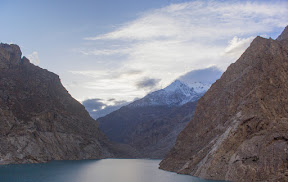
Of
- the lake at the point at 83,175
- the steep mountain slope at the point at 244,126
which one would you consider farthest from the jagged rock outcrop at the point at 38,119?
the steep mountain slope at the point at 244,126

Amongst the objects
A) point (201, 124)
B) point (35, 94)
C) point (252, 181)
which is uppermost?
point (35, 94)

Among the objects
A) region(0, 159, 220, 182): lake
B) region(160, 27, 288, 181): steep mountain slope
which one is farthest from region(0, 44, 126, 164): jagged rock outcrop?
region(160, 27, 288, 181): steep mountain slope

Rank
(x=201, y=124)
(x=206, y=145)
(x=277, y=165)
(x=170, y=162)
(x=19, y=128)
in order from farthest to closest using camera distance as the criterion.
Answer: (x=19, y=128) → (x=170, y=162) → (x=201, y=124) → (x=206, y=145) → (x=277, y=165)

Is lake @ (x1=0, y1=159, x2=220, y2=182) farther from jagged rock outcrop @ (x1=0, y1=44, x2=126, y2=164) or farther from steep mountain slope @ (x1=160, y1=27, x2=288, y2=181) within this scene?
jagged rock outcrop @ (x1=0, y1=44, x2=126, y2=164)

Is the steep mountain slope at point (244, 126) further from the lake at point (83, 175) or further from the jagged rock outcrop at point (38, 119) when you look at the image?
the jagged rock outcrop at point (38, 119)

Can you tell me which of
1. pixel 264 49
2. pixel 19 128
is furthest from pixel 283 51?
pixel 19 128

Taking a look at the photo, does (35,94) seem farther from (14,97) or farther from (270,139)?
(270,139)

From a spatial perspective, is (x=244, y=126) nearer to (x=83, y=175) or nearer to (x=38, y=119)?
(x=83, y=175)
